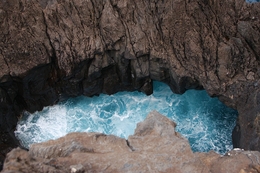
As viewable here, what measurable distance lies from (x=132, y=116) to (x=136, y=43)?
7041mm

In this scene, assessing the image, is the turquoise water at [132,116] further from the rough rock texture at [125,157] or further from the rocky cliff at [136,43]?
the rough rock texture at [125,157]

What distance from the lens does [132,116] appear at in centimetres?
2880

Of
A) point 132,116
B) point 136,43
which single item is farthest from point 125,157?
point 132,116

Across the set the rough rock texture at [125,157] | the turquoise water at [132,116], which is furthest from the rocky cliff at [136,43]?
the rough rock texture at [125,157]

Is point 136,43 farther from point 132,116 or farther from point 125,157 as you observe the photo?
point 125,157

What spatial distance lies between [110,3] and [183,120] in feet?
40.5

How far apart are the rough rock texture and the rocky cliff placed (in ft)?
30.2

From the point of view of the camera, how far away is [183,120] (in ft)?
93.1

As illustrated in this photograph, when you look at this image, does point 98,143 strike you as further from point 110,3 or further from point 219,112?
point 219,112

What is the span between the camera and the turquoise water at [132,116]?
1080 inches

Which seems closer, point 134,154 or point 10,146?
point 134,154

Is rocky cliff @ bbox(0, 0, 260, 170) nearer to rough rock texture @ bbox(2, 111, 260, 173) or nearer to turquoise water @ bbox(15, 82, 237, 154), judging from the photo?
turquoise water @ bbox(15, 82, 237, 154)

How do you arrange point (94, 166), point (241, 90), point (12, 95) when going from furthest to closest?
point (12, 95) → point (241, 90) → point (94, 166)

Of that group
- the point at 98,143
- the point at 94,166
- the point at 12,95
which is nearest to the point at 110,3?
the point at 12,95
